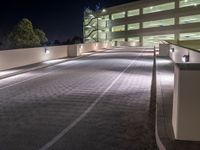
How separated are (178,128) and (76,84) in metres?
9.45

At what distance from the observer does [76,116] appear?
9.33 m

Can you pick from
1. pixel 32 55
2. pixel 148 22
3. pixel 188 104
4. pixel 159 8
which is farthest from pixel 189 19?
pixel 188 104

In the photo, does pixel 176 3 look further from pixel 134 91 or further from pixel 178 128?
pixel 178 128

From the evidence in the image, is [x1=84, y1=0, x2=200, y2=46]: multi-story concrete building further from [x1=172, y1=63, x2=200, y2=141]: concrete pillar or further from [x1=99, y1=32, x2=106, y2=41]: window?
[x1=172, y1=63, x2=200, y2=141]: concrete pillar

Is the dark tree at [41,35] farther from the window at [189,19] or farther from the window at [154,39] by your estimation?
the window at [189,19]

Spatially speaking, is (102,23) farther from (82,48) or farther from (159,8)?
(82,48)

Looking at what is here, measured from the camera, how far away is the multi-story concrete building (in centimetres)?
8319

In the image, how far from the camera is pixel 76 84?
15680 millimetres

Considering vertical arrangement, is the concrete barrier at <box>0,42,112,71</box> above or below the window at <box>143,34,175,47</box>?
below

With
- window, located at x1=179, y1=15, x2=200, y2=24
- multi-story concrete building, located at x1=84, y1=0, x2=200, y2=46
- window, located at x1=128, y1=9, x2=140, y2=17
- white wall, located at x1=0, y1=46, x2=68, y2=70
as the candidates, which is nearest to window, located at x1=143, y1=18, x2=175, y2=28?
multi-story concrete building, located at x1=84, y1=0, x2=200, y2=46

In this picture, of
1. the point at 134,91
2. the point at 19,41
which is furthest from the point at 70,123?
the point at 19,41

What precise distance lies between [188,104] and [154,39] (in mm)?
91750

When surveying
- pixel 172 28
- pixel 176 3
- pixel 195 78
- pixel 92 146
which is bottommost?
pixel 92 146

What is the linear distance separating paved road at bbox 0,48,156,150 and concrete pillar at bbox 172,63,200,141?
0.74m
